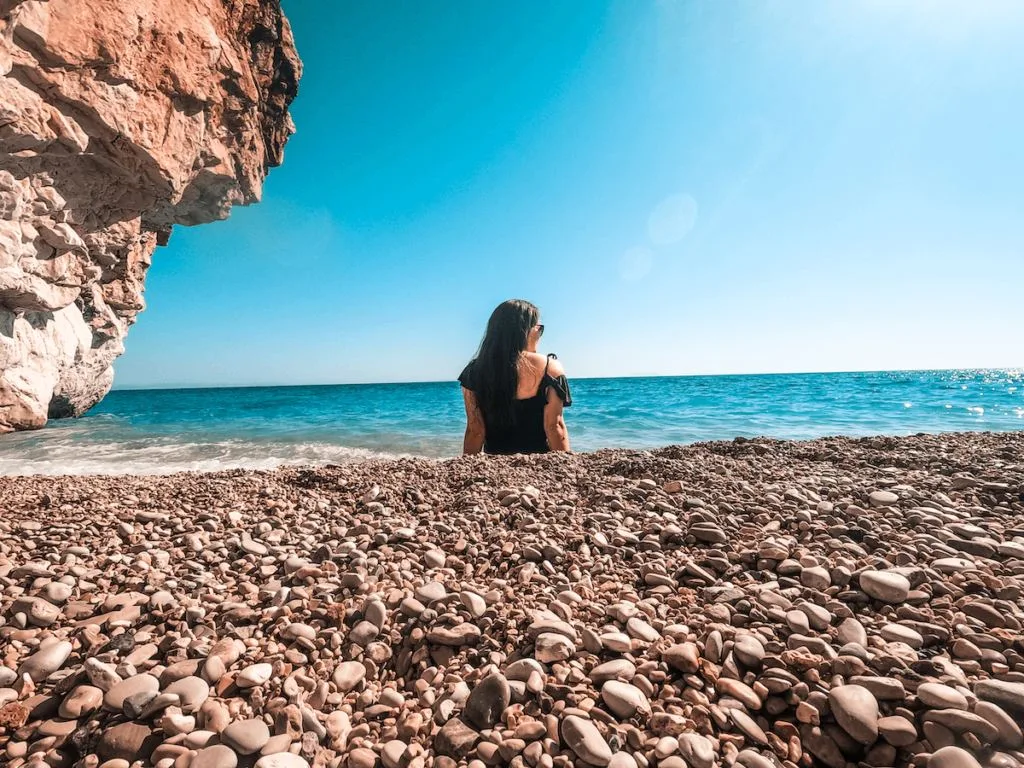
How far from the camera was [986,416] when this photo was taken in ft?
47.6

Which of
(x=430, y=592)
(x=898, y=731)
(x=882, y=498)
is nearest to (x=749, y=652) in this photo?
(x=898, y=731)

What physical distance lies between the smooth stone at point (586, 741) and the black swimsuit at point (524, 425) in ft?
10.9

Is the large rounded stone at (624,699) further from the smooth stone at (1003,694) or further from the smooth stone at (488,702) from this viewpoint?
the smooth stone at (1003,694)

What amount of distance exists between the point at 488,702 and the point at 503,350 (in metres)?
3.31

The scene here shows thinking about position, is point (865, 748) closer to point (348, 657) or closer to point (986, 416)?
point (348, 657)

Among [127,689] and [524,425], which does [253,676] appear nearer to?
[127,689]

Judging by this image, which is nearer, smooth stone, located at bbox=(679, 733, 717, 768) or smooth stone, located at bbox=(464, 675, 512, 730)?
smooth stone, located at bbox=(679, 733, 717, 768)

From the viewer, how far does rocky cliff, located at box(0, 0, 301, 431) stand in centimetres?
763

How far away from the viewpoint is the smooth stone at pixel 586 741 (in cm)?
111

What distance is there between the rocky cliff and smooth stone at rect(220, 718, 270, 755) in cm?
1045

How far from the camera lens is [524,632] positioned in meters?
1.66

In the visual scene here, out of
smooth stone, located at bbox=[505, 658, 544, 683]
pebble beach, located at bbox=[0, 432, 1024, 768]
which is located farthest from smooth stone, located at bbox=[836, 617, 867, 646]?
smooth stone, located at bbox=[505, 658, 544, 683]

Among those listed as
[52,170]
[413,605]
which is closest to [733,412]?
[413,605]

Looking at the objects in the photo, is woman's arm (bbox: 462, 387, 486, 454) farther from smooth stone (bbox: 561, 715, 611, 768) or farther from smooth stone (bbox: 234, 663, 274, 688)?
smooth stone (bbox: 561, 715, 611, 768)
